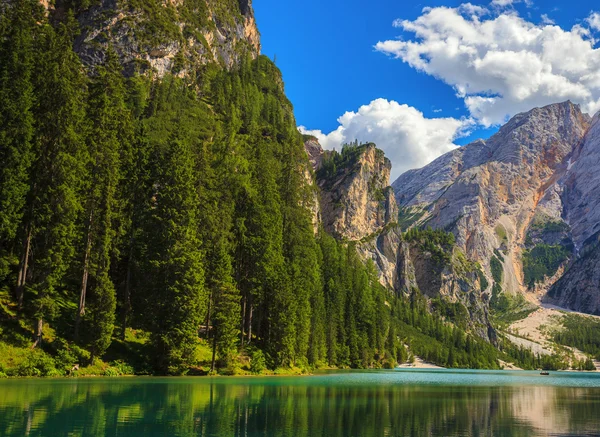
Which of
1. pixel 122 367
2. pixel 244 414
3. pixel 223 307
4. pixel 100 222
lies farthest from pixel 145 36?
pixel 244 414

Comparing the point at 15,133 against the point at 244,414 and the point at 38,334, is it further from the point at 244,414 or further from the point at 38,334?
the point at 244,414

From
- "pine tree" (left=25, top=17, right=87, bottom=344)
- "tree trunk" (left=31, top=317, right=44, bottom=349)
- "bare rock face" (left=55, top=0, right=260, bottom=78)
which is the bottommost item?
"tree trunk" (left=31, top=317, right=44, bottom=349)

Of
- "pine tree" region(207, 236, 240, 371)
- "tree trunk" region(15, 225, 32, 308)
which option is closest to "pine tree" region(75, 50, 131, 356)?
"tree trunk" region(15, 225, 32, 308)

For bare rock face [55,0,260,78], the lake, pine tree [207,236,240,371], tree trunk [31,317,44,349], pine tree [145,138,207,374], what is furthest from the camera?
bare rock face [55,0,260,78]

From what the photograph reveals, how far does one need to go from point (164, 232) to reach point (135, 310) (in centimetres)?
1163

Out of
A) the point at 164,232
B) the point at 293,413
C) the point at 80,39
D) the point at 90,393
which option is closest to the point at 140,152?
the point at 164,232

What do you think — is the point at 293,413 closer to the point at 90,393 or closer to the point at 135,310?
the point at 90,393

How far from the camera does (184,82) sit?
171125mm

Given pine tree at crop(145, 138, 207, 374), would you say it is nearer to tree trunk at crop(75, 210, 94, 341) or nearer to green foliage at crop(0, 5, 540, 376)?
green foliage at crop(0, 5, 540, 376)

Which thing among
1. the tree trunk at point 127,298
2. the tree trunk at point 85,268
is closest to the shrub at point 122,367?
the tree trunk at point 127,298

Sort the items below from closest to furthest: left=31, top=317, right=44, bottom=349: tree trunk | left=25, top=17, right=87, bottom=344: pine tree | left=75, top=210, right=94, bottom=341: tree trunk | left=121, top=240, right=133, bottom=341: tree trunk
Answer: left=31, top=317, right=44, bottom=349: tree trunk
left=25, top=17, right=87, bottom=344: pine tree
left=75, top=210, right=94, bottom=341: tree trunk
left=121, top=240, right=133, bottom=341: tree trunk

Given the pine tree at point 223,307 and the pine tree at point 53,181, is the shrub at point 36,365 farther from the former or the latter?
the pine tree at point 223,307

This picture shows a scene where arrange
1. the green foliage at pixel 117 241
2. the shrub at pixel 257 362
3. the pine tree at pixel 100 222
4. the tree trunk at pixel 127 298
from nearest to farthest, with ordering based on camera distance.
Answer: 1. the green foliage at pixel 117 241
2. the pine tree at pixel 100 222
3. the tree trunk at pixel 127 298
4. the shrub at pixel 257 362

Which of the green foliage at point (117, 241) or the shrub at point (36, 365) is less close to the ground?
the green foliage at point (117, 241)
